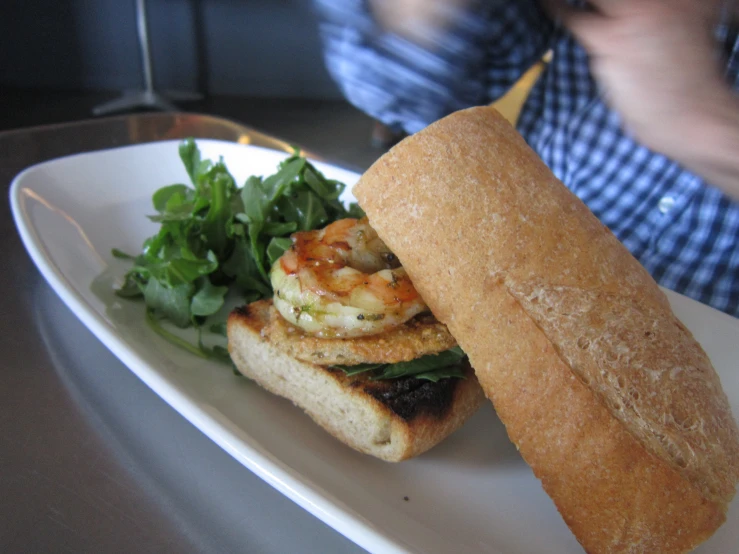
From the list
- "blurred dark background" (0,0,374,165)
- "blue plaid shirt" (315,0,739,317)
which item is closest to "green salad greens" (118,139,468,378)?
"blue plaid shirt" (315,0,739,317)

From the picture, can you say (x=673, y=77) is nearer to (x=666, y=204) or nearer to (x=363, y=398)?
Result: (x=363, y=398)

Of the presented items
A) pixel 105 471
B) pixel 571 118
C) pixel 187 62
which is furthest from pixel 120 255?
pixel 187 62

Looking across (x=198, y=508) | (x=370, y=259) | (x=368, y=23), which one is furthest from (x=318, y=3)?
(x=198, y=508)

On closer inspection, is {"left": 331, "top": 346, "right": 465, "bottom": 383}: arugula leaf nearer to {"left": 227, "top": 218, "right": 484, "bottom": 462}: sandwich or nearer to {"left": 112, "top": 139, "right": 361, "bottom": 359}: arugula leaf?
{"left": 227, "top": 218, "right": 484, "bottom": 462}: sandwich

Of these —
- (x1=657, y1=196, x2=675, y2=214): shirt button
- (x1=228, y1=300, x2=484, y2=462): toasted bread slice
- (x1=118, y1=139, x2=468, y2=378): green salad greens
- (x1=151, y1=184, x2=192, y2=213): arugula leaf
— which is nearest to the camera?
(x1=228, y1=300, x2=484, y2=462): toasted bread slice

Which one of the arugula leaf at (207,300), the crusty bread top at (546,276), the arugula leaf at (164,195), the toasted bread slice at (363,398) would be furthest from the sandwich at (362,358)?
the arugula leaf at (164,195)

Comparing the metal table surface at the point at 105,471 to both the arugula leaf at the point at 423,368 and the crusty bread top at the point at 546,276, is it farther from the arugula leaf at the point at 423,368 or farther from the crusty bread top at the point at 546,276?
the crusty bread top at the point at 546,276

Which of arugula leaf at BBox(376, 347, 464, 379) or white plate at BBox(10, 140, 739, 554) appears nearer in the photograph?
white plate at BBox(10, 140, 739, 554)
